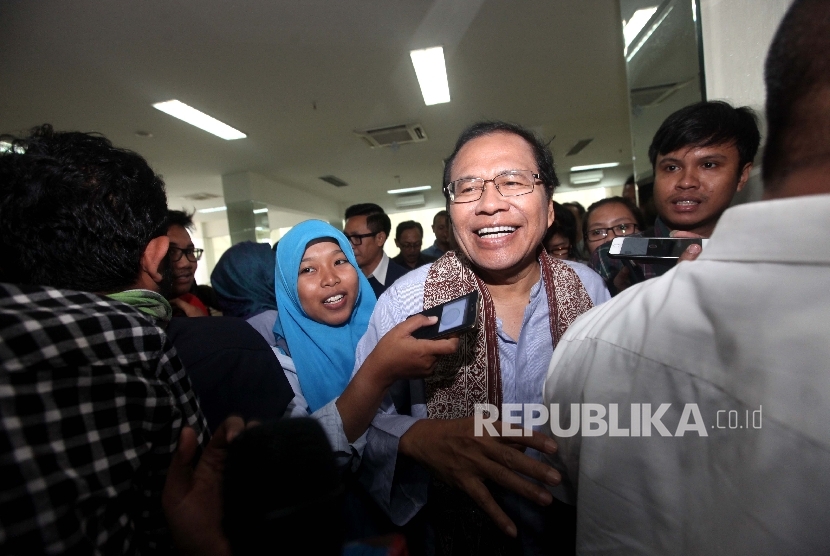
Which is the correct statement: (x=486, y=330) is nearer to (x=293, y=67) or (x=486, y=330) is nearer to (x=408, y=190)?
(x=293, y=67)

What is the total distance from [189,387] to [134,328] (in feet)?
0.54

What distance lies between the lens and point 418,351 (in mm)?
939

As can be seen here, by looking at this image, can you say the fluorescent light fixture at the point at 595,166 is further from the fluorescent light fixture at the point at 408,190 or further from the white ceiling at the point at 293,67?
the white ceiling at the point at 293,67

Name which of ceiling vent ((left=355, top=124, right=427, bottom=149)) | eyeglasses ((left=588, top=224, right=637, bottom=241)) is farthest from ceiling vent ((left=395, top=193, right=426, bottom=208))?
eyeglasses ((left=588, top=224, right=637, bottom=241))

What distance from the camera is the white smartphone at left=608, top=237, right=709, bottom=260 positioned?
0.96m

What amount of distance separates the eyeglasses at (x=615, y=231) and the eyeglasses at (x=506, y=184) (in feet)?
4.75

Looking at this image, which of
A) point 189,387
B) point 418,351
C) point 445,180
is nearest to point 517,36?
point 445,180

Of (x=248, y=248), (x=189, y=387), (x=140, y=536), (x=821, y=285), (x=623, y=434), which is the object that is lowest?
(x=140, y=536)

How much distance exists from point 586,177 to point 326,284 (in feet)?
44.4

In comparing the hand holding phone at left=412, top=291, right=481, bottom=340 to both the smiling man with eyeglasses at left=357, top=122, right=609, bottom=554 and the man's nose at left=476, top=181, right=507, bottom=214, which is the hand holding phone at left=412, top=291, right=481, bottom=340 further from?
the man's nose at left=476, top=181, right=507, bottom=214

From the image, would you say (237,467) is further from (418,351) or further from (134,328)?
(418,351)

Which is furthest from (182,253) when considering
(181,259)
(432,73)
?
(432,73)

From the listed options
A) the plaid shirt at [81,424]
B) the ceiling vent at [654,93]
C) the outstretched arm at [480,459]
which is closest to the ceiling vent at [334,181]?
the ceiling vent at [654,93]

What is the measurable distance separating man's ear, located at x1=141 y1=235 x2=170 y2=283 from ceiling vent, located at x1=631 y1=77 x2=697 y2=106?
240cm
